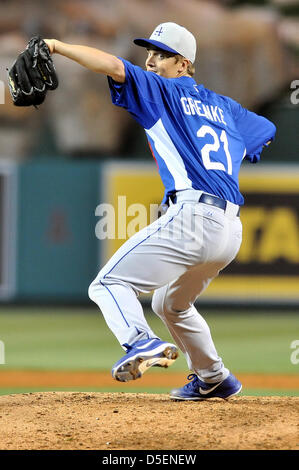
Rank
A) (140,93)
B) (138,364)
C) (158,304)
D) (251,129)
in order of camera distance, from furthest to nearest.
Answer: (251,129)
(158,304)
(140,93)
(138,364)

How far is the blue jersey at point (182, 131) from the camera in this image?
3361 millimetres

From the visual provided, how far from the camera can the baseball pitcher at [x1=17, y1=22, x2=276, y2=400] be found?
10.5 feet

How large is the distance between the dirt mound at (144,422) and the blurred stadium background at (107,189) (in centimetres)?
146

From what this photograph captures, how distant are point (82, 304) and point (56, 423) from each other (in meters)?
6.59

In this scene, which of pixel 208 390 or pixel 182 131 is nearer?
pixel 182 131

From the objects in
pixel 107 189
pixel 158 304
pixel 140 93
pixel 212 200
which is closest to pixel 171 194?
pixel 212 200

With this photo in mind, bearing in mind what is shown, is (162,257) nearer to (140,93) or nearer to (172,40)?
(140,93)

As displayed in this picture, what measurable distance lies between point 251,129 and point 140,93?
819 millimetres

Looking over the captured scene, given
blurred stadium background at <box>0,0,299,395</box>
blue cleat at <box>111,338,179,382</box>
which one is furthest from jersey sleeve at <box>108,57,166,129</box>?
blurred stadium background at <box>0,0,299,395</box>

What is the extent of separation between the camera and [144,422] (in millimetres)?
3521

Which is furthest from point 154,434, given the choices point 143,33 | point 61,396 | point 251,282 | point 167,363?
point 143,33

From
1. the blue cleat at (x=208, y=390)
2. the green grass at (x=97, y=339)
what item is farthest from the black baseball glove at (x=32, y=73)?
the green grass at (x=97, y=339)

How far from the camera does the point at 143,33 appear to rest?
1169 centimetres

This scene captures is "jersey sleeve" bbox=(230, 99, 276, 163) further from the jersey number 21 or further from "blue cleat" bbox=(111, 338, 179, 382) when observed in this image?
"blue cleat" bbox=(111, 338, 179, 382)
